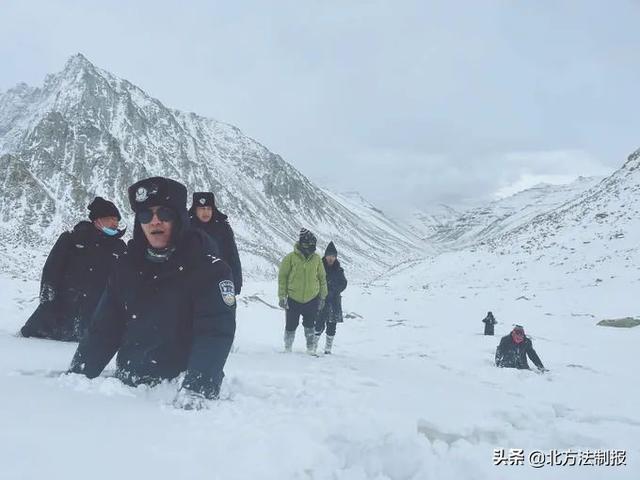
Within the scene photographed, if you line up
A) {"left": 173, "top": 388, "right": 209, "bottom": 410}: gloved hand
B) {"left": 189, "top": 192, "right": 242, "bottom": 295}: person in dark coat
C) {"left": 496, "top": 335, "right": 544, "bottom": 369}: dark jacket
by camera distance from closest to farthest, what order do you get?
{"left": 173, "top": 388, "right": 209, "bottom": 410}: gloved hand, {"left": 189, "top": 192, "right": 242, "bottom": 295}: person in dark coat, {"left": 496, "top": 335, "right": 544, "bottom": 369}: dark jacket

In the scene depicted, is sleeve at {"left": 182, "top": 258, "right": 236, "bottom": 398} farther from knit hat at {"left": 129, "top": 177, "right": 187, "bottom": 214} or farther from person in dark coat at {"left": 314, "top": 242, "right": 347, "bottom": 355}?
person in dark coat at {"left": 314, "top": 242, "right": 347, "bottom": 355}

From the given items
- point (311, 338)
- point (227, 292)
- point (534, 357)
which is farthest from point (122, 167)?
point (227, 292)

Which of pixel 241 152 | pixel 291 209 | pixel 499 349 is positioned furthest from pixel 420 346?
pixel 241 152

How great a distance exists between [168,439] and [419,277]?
49.2m

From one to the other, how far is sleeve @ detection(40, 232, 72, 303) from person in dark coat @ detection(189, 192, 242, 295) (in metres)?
1.83

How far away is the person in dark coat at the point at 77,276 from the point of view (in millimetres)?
6734

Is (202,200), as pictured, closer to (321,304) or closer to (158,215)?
(321,304)

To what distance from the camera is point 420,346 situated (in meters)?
13.7

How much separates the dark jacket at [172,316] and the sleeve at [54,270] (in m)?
3.30

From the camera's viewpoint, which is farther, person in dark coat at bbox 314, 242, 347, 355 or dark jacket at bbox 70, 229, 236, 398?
person in dark coat at bbox 314, 242, 347, 355

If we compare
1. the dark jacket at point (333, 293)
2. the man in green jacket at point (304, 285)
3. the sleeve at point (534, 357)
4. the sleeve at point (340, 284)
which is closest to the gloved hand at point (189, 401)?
the man in green jacket at point (304, 285)

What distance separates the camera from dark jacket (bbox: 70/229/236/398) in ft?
11.9

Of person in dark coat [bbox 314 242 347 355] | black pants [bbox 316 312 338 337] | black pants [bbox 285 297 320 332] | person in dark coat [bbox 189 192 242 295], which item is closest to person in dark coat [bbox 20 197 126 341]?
person in dark coat [bbox 189 192 242 295]

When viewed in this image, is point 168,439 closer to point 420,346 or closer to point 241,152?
point 420,346
